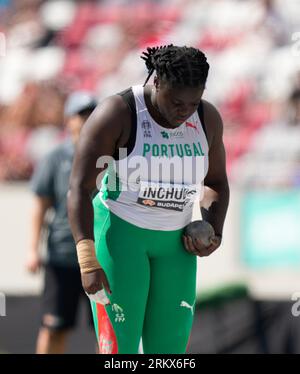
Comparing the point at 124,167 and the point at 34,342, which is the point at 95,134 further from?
the point at 34,342

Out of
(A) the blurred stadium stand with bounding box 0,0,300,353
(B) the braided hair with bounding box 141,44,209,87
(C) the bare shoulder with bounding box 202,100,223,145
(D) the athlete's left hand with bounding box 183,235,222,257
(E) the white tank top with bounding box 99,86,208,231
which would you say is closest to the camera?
(B) the braided hair with bounding box 141,44,209,87

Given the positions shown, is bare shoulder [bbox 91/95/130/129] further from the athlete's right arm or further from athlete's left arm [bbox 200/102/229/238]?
athlete's left arm [bbox 200/102/229/238]

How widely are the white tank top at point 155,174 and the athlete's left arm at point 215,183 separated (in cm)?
11

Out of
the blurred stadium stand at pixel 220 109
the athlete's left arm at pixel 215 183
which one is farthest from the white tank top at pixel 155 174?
the blurred stadium stand at pixel 220 109

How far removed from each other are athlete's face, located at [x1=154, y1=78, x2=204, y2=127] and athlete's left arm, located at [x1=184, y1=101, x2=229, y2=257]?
287 millimetres

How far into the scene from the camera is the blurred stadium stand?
22.8 ft

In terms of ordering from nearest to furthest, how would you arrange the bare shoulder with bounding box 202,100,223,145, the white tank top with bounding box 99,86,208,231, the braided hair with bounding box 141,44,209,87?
1. the braided hair with bounding box 141,44,209,87
2. the white tank top with bounding box 99,86,208,231
3. the bare shoulder with bounding box 202,100,223,145

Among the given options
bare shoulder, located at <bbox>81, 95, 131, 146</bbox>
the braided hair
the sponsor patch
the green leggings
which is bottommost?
the green leggings

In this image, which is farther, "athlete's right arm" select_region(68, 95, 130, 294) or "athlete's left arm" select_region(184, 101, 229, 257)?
"athlete's left arm" select_region(184, 101, 229, 257)

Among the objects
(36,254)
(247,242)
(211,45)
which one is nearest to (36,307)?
(36,254)

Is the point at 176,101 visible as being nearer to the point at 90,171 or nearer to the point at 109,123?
the point at 109,123

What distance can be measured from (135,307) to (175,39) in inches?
309

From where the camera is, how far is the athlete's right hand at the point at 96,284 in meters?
3.78

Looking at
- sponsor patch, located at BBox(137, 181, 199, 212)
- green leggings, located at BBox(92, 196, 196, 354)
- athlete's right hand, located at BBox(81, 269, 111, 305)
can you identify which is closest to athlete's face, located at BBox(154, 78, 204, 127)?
sponsor patch, located at BBox(137, 181, 199, 212)
